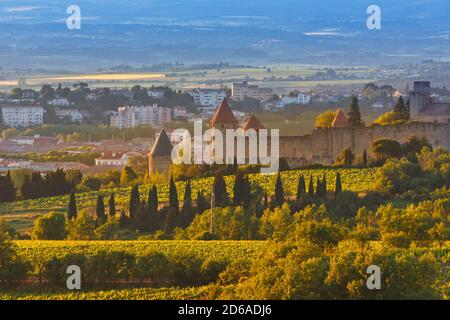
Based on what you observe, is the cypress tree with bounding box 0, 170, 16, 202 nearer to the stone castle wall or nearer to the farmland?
the farmland

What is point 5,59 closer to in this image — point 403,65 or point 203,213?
point 403,65

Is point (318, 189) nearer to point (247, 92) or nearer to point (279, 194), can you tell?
point (279, 194)

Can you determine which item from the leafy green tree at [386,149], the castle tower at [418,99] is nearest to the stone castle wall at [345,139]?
the leafy green tree at [386,149]

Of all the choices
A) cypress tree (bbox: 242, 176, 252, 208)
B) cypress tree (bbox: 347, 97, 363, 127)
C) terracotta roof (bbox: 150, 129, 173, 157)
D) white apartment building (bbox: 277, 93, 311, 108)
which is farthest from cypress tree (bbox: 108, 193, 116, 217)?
white apartment building (bbox: 277, 93, 311, 108)

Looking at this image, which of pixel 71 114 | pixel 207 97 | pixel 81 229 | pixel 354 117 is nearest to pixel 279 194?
pixel 81 229

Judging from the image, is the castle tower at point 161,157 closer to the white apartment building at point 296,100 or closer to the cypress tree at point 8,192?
the cypress tree at point 8,192

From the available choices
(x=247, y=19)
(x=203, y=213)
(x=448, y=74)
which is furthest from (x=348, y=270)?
(x=247, y=19)

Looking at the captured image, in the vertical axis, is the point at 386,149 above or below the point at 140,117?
above

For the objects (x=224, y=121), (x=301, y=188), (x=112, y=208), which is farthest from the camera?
(x=224, y=121)
